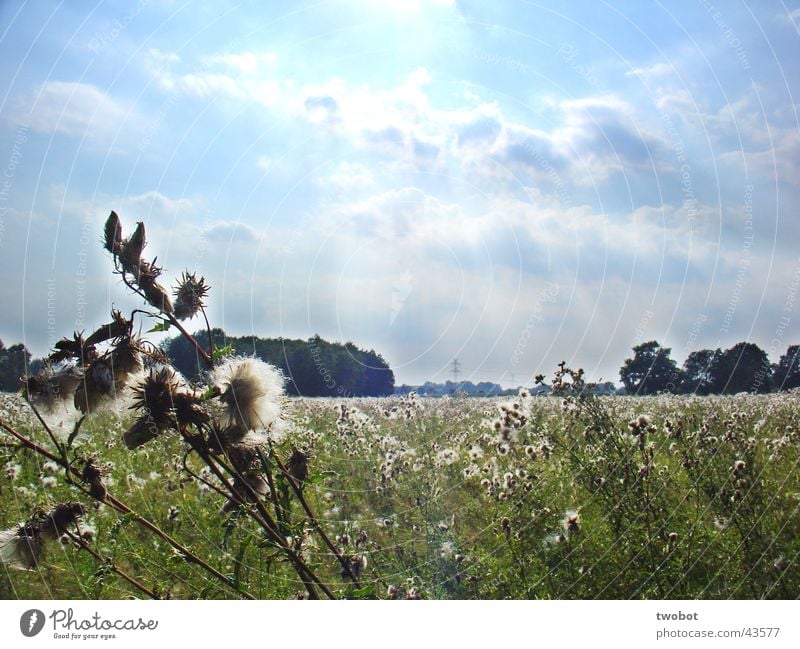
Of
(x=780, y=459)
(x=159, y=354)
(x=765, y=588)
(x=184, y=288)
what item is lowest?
(x=765, y=588)

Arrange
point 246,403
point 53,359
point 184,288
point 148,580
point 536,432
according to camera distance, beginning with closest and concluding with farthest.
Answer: point 53,359, point 246,403, point 184,288, point 148,580, point 536,432

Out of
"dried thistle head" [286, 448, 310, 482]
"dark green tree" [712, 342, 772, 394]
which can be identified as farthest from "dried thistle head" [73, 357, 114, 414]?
"dark green tree" [712, 342, 772, 394]

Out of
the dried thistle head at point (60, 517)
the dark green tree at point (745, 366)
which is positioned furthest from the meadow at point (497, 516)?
the dark green tree at point (745, 366)

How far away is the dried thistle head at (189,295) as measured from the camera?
66.0 inches

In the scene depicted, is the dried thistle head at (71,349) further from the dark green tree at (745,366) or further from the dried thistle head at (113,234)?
the dark green tree at (745,366)

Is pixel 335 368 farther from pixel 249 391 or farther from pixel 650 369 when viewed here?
pixel 249 391

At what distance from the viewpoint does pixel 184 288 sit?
170 cm

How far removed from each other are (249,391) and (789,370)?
102 inches

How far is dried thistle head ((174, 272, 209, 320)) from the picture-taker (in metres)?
1.68

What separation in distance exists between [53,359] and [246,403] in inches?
17.4

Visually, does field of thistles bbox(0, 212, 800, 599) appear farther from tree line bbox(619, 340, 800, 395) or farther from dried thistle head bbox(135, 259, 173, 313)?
tree line bbox(619, 340, 800, 395)
